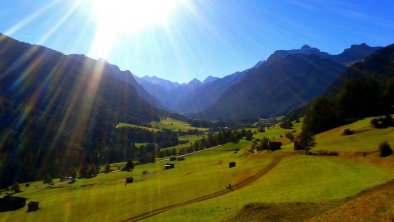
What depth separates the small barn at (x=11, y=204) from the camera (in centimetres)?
10750

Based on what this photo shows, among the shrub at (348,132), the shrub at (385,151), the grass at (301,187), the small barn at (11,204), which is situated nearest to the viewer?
the grass at (301,187)

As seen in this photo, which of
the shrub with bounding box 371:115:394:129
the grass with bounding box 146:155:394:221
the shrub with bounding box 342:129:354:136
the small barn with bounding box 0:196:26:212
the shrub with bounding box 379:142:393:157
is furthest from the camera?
the small barn with bounding box 0:196:26:212

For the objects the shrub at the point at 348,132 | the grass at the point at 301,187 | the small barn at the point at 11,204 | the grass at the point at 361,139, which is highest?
the shrub at the point at 348,132

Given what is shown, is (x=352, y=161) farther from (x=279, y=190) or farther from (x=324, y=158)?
(x=279, y=190)

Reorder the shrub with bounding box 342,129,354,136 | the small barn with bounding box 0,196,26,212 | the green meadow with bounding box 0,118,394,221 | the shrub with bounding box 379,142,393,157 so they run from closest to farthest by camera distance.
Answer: the green meadow with bounding box 0,118,394,221 → the shrub with bounding box 379,142,393,157 → the shrub with bounding box 342,129,354,136 → the small barn with bounding box 0,196,26,212

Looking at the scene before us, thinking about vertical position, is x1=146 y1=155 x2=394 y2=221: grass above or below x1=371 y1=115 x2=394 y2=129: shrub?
below

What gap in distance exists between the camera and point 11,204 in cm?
10912

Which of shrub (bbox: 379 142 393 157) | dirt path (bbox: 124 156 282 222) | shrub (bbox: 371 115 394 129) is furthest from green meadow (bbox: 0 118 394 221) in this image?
shrub (bbox: 371 115 394 129)

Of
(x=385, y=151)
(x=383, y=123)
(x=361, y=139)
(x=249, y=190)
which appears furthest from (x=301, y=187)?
(x=383, y=123)

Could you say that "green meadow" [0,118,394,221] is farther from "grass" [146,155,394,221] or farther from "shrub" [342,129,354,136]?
"shrub" [342,129,354,136]

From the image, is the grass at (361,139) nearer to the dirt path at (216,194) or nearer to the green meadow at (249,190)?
the green meadow at (249,190)

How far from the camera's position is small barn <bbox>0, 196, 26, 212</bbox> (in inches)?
4232

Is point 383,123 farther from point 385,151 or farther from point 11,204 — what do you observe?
point 11,204

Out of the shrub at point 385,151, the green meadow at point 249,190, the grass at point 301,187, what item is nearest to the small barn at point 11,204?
the green meadow at point 249,190
